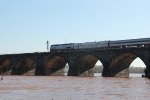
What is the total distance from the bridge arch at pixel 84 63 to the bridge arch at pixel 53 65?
7.11 meters

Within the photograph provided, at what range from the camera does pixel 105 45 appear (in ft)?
224

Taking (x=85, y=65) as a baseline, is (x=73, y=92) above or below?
above

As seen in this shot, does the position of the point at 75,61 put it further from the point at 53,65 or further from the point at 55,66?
the point at 53,65

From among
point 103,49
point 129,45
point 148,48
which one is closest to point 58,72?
point 103,49

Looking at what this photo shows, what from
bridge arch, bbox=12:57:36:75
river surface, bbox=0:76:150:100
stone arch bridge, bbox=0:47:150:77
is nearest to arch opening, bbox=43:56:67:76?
stone arch bridge, bbox=0:47:150:77

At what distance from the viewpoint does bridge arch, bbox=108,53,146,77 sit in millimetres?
63719

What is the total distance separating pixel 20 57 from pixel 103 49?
28.7 metres

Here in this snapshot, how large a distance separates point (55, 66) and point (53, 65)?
588 millimetres

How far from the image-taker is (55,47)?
8075 cm

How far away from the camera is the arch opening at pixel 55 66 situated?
261 feet

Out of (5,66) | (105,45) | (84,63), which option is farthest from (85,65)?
(5,66)

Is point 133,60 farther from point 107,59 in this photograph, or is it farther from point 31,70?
point 31,70

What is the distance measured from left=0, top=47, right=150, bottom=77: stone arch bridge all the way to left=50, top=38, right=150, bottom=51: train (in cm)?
141

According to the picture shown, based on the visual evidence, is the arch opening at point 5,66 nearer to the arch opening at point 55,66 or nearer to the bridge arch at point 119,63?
the arch opening at point 55,66
